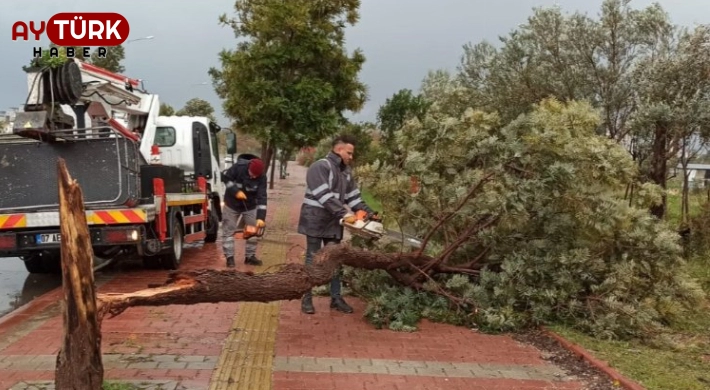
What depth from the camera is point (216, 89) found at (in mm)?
15812

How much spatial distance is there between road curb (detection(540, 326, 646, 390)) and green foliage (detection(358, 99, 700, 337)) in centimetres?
41

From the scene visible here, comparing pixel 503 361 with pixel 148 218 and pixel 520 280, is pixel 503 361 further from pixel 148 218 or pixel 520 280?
pixel 148 218

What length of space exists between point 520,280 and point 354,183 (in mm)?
1915

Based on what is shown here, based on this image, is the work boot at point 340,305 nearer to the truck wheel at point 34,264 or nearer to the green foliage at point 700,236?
the truck wheel at point 34,264

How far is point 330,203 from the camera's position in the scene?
6.50m

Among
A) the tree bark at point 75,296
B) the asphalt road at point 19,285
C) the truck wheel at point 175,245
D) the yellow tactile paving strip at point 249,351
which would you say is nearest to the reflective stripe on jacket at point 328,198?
the yellow tactile paving strip at point 249,351

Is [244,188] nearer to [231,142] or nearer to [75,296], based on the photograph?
[231,142]

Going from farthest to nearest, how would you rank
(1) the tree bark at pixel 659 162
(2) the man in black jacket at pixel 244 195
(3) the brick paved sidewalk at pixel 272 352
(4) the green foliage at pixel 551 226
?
(1) the tree bark at pixel 659 162
(2) the man in black jacket at pixel 244 195
(4) the green foliage at pixel 551 226
(3) the brick paved sidewalk at pixel 272 352

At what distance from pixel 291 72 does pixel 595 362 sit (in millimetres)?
9189

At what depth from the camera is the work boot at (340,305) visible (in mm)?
6934

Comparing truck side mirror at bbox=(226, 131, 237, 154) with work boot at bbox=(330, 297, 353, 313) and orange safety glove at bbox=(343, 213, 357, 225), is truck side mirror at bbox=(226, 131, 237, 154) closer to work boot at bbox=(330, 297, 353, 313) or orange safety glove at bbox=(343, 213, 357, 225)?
work boot at bbox=(330, 297, 353, 313)

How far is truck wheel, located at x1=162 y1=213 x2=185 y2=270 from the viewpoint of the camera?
9234mm

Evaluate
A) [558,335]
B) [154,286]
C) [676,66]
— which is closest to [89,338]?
[154,286]

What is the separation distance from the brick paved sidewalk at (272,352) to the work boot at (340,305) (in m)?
0.10
